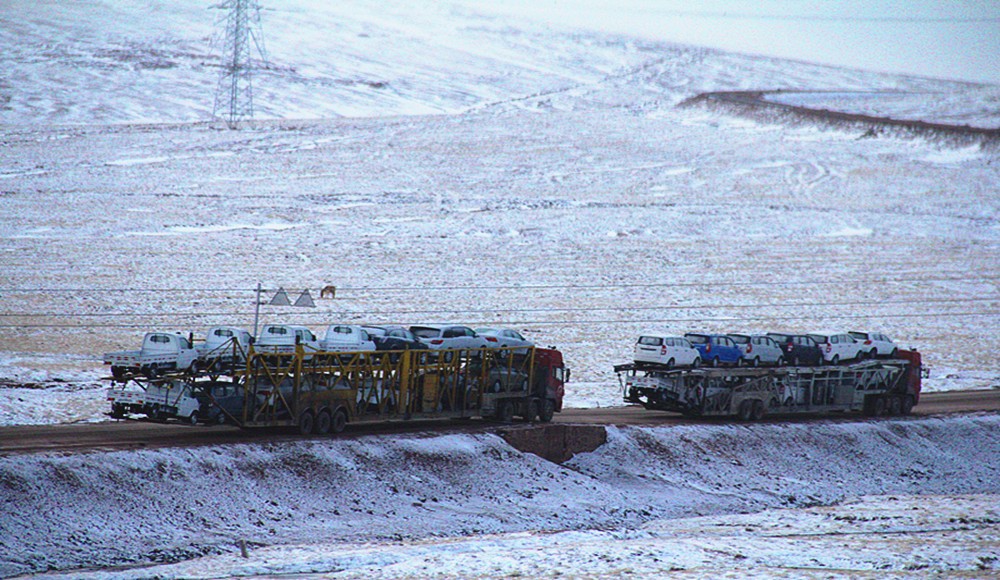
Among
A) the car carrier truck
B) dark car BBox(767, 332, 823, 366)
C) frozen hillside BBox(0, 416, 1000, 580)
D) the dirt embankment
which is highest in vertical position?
the dirt embankment

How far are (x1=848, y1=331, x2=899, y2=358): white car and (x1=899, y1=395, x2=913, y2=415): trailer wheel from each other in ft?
6.71

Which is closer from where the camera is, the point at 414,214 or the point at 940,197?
the point at 414,214

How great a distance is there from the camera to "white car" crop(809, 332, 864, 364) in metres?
36.2

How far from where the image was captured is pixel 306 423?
24.8 meters

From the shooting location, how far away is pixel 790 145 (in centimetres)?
10181

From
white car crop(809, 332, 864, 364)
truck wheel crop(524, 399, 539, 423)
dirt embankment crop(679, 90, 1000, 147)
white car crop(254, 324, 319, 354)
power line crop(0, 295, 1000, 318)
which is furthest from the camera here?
dirt embankment crop(679, 90, 1000, 147)

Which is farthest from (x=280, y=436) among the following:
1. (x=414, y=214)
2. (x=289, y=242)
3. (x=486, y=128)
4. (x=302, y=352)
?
(x=486, y=128)

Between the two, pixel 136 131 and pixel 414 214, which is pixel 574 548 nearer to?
pixel 414 214

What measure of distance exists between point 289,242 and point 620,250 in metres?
19.4

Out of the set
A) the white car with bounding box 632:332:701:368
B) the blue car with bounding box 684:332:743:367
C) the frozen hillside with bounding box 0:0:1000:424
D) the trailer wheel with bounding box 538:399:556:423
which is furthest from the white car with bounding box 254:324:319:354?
the blue car with bounding box 684:332:743:367

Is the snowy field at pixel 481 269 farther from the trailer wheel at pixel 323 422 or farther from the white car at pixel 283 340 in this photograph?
the white car at pixel 283 340

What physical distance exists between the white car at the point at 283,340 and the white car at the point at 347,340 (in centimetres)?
36

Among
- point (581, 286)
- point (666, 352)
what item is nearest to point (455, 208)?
point (581, 286)

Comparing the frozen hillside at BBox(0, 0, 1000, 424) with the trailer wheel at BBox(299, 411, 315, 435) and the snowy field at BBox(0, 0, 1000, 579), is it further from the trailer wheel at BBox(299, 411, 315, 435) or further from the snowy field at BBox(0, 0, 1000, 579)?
the trailer wheel at BBox(299, 411, 315, 435)
